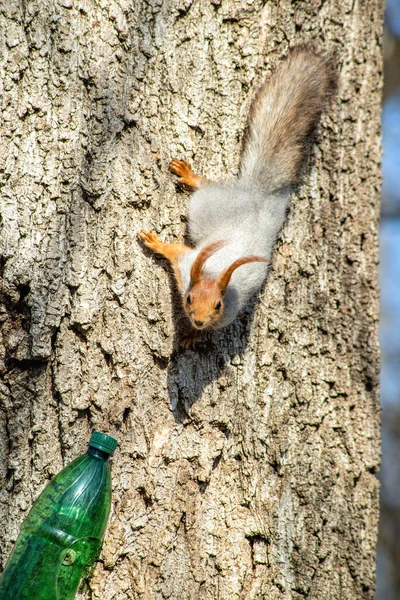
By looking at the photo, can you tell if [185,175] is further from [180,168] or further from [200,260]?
[200,260]

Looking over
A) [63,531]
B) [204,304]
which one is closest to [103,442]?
[63,531]

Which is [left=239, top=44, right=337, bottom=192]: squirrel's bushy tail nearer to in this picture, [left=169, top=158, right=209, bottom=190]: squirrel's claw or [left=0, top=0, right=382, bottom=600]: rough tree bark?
[left=0, top=0, right=382, bottom=600]: rough tree bark

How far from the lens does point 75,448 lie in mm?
1947

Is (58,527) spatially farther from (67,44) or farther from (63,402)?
(67,44)

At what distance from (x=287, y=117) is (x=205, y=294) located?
78 cm

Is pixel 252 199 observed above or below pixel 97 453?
above

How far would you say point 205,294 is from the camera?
226 cm

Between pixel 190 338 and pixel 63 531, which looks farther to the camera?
pixel 190 338

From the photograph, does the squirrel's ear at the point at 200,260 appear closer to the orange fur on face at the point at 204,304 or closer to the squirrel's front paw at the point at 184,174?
the orange fur on face at the point at 204,304

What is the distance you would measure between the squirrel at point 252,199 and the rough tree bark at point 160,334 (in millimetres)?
57

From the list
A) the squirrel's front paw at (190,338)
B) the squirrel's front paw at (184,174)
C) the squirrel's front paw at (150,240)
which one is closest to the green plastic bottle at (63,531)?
the squirrel's front paw at (190,338)

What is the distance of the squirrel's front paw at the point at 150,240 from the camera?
206 cm

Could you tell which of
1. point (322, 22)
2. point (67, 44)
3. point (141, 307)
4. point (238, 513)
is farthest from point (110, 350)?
point (322, 22)

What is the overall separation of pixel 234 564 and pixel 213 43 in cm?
178
